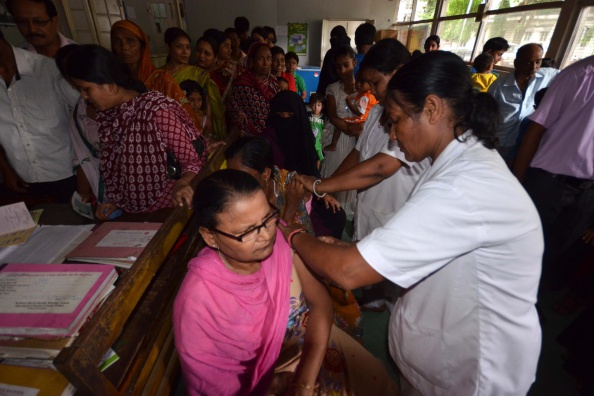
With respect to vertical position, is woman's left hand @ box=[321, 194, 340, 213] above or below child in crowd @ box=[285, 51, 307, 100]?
below

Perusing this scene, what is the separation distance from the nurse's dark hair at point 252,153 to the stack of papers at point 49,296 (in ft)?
3.40

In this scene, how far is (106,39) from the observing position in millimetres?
4926

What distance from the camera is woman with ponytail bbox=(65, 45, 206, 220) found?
1621mm

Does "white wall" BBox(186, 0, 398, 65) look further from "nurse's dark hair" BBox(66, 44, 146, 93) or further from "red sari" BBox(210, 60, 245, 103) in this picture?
"nurse's dark hair" BBox(66, 44, 146, 93)

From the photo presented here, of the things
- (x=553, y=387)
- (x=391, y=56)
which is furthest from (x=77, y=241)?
(x=553, y=387)

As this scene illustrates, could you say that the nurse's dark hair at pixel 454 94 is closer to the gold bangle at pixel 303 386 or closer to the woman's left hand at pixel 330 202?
the gold bangle at pixel 303 386

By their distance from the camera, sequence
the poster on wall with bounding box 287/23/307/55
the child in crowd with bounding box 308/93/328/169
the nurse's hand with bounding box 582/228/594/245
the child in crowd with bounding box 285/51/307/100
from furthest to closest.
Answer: the poster on wall with bounding box 287/23/307/55
the child in crowd with bounding box 285/51/307/100
the child in crowd with bounding box 308/93/328/169
the nurse's hand with bounding box 582/228/594/245

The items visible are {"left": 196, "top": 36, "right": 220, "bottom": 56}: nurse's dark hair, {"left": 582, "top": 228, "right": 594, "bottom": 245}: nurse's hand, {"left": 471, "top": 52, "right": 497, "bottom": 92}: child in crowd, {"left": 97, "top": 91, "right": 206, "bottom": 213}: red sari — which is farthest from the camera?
{"left": 471, "top": 52, "right": 497, "bottom": 92}: child in crowd

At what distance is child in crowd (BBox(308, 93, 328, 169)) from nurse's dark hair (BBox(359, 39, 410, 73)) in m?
2.29

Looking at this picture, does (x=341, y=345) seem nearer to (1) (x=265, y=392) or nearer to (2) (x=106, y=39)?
(1) (x=265, y=392)

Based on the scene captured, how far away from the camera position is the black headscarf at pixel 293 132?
2801 millimetres

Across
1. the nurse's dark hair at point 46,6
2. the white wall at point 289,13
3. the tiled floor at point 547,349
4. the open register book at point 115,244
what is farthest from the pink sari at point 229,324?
the white wall at point 289,13

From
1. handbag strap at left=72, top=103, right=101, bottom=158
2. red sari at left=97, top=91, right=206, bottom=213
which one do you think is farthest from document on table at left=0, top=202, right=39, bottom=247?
handbag strap at left=72, top=103, right=101, bottom=158

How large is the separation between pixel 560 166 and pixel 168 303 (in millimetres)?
2925
